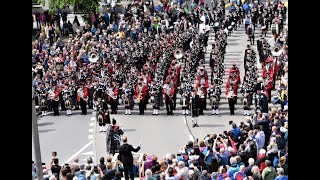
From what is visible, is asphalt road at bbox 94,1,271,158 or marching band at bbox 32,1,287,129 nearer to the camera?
asphalt road at bbox 94,1,271,158

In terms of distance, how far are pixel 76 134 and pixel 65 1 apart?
19.7 metres

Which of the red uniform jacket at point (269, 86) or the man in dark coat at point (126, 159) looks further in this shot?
the red uniform jacket at point (269, 86)

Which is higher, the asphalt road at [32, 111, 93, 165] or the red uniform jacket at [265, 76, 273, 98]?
the red uniform jacket at [265, 76, 273, 98]

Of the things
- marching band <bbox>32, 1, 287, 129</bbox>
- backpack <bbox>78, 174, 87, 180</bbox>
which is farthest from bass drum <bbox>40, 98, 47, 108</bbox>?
backpack <bbox>78, 174, 87, 180</bbox>

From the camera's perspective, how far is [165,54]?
35781 millimetres

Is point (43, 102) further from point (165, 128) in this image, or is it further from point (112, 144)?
point (112, 144)

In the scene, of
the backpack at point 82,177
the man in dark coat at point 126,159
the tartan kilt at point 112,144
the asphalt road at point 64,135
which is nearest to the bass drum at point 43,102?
the asphalt road at point 64,135

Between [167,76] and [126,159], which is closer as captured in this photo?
[126,159]

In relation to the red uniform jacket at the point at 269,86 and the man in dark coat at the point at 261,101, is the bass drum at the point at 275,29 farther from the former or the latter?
the man in dark coat at the point at 261,101

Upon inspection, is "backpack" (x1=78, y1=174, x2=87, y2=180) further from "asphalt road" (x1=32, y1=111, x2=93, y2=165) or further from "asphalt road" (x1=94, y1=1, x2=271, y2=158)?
"asphalt road" (x1=94, y1=1, x2=271, y2=158)

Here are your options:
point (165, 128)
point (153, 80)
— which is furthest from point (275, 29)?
point (165, 128)

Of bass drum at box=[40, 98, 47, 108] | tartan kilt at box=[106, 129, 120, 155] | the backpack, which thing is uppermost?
bass drum at box=[40, 98, 47, 108]

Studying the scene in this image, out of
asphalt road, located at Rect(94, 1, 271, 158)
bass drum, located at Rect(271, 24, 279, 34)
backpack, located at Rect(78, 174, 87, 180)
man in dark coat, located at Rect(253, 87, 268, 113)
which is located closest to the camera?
backpack, located at Rect(78, 174, 87, 180)

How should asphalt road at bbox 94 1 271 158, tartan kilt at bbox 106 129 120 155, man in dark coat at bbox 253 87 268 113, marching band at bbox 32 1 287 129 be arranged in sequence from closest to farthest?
tartan kilt at bbox 106 129 120 155 < asphalt road at bbox 94 1 271 158 < man in dark coat at bbox 253 87 268 113 < marching band at bbox 32 1 287 129
